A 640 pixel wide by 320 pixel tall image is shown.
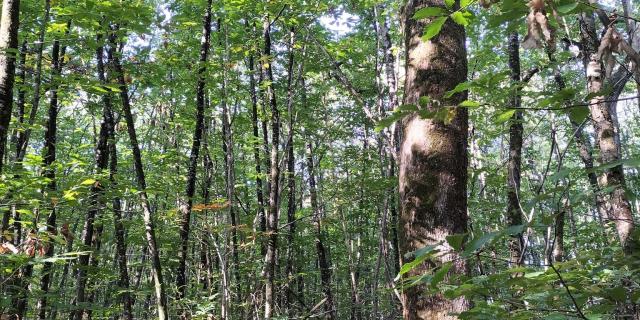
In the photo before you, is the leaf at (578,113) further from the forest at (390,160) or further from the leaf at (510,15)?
the leaf at (510,15)

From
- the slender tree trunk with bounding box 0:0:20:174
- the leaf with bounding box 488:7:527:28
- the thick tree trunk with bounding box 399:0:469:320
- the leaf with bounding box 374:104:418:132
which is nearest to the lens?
the leaf with bounding box 488:7:527:28

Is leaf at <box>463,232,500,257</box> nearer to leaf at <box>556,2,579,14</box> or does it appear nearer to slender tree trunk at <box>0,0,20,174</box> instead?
leaf at <box>556,2,579,14</box>

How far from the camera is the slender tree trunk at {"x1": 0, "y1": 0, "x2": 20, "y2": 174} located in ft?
10.7

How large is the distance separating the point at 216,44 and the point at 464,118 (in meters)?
8.00

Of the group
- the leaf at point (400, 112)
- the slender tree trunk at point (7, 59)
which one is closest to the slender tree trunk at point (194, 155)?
the slender tree trunk at point (7, 59)

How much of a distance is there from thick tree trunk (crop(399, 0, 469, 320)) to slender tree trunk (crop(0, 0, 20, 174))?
115 inches

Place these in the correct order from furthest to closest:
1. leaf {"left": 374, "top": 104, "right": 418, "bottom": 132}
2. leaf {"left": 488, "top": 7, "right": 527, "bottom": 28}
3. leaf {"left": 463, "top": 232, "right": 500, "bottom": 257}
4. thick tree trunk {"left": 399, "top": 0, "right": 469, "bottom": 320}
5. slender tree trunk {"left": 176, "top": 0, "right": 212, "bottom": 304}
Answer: slender tree trunk {"left": 176, "top": 0, "right": 212, "bottom": 304}
thick tree trunk {"left": 399, "top": 0, "right": 469, "bottom": 320}
leaf {"left": 374, "top": 104, "right": 418, "bottom": 132}
leaf {"left": 488, "top": 7, "right": 527, "bottom": 28}
leaf {"left": 463, "top": 232, "right": 500, "bottom": 257}

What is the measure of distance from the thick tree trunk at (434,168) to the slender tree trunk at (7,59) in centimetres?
293

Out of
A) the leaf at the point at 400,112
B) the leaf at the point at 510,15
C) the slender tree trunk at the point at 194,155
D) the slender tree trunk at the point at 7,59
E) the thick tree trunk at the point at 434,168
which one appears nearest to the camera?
the leaf at the point at 510,15

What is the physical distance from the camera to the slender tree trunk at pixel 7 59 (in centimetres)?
326

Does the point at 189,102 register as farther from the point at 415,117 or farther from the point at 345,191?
the point at 415,117

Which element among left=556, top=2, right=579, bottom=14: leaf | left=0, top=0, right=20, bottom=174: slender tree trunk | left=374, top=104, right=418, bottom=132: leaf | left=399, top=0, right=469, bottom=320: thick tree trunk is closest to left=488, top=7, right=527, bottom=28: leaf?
left=556, top=2, right=579, bottom=14: leaf

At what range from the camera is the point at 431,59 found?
8.84 ft

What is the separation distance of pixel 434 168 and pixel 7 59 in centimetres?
322
